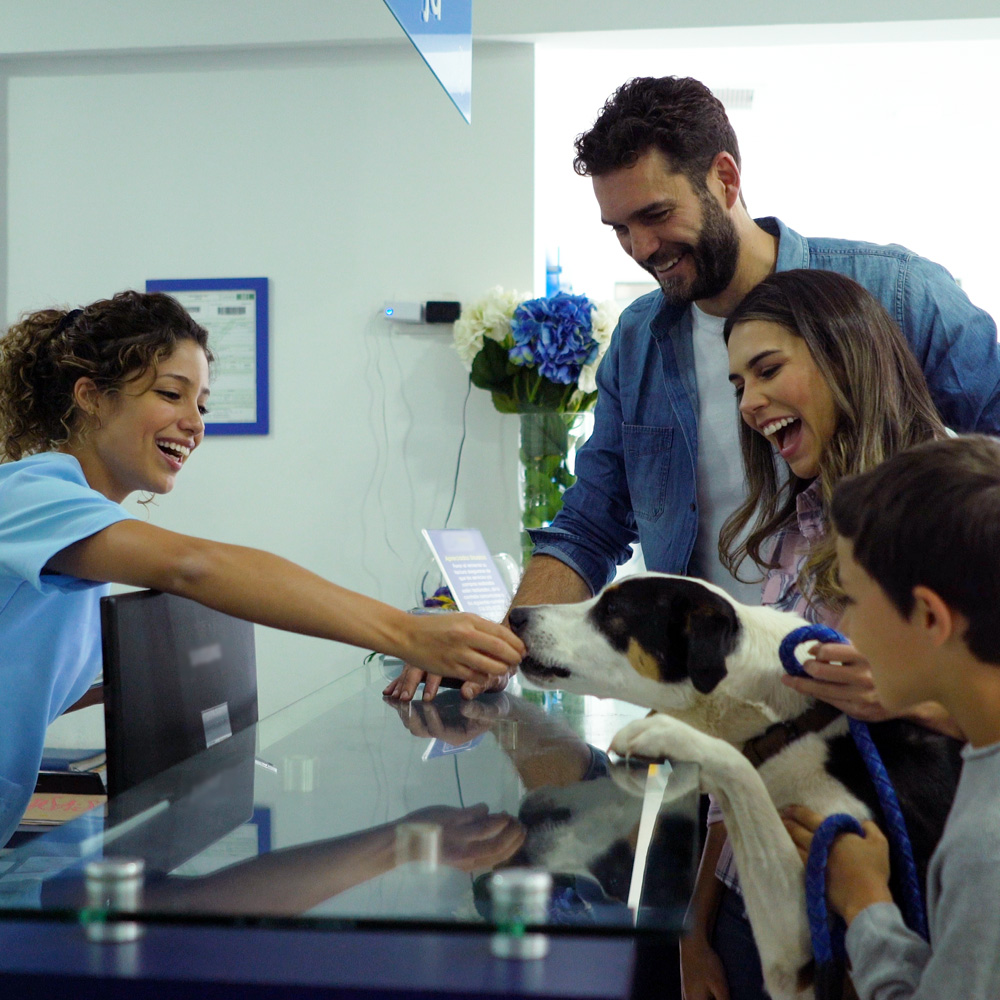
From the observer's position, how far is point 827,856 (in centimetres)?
96

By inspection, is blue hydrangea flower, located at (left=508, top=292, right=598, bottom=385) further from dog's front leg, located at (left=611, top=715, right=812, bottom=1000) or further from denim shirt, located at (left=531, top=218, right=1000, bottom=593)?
dog's front leg, located at (left=611, top=715, right=812, bottom=1000)

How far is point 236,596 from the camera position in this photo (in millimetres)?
1262

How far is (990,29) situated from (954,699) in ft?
10.2

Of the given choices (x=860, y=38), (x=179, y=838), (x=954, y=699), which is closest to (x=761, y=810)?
(x=954, y=699)

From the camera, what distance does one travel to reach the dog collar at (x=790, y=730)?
1.13 meters

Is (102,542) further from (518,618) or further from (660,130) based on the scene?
(660,130)

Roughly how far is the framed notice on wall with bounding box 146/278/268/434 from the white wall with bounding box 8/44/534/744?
5 centimetres

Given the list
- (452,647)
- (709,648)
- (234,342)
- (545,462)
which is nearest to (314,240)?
(234,342)

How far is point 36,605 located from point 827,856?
3.48ft

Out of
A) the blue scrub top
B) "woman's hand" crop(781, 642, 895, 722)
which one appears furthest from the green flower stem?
"woman's hand" crop(781, 642, 895, 722)

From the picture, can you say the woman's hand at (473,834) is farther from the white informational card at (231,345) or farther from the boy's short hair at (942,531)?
the white informational card at (231,345)

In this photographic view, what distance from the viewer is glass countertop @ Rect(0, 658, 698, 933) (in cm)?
66

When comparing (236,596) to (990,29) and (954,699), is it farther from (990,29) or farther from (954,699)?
(990,29)

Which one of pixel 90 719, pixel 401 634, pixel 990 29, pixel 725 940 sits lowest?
pixel 90 719
